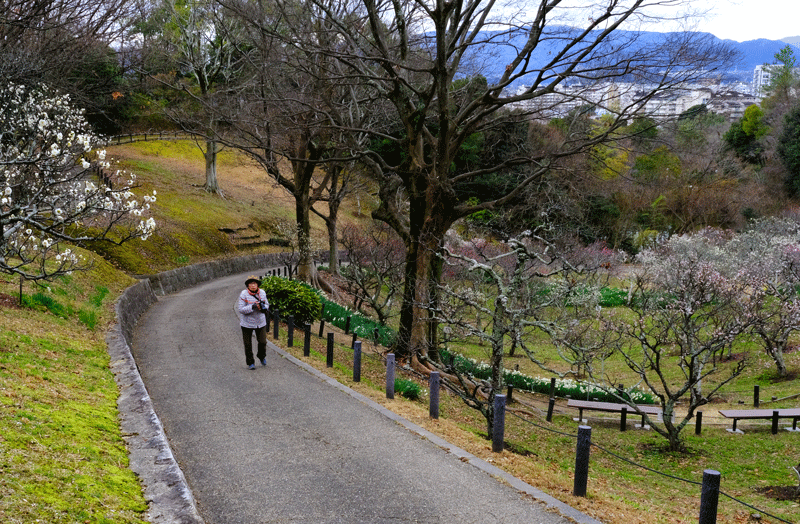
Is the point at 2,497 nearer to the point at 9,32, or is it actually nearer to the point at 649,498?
the point at 649,498

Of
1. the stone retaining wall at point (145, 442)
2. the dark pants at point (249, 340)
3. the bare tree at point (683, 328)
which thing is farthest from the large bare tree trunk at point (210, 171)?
the dark pants at point (249, 340)

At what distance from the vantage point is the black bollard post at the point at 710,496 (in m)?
Answer: 5.34

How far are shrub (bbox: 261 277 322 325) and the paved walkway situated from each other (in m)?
5.29

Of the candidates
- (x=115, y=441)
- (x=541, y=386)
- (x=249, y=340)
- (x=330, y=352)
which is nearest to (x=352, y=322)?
(x=541, y=386)

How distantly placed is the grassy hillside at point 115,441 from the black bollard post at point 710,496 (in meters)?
0.89

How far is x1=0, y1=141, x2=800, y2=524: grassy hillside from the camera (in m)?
4.97

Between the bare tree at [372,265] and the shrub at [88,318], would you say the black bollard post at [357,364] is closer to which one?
the shrub at [88,318]

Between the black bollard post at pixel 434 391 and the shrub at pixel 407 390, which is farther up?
the black bollard post at pixel 434 391

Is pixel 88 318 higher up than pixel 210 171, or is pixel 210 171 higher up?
pixel 210 171

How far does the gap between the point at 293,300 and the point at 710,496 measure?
12.9 metres

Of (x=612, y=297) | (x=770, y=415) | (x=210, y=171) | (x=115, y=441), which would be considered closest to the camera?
(x=115, y=441)

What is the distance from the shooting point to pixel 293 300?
1702 cm

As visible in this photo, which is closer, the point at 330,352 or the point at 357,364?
the point at 357,364

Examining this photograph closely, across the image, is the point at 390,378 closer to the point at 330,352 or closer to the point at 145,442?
the point at 330,352
